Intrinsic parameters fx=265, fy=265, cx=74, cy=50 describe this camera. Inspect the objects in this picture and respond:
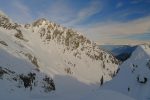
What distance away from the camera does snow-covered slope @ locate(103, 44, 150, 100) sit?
52800mm

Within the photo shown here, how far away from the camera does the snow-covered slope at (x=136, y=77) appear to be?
52800 mm

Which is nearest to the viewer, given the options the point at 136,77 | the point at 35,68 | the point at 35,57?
the point at 136,77

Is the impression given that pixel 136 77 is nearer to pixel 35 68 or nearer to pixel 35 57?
pixel 35 68

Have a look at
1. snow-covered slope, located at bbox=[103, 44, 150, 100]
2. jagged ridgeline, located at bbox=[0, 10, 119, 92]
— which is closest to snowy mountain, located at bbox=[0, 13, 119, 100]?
jagged ridgeline, located at bbox=[0, 10, 119, 92]

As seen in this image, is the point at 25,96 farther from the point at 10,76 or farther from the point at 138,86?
the point at 138,86

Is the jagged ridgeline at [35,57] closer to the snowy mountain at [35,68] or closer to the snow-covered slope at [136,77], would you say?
the snowy mountain at [35,68]

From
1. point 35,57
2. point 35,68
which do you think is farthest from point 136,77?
point 35,57

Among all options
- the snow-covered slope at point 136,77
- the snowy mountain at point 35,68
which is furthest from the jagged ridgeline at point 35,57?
the snow-covered slope at point 136,77

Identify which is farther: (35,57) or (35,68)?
(35,57)

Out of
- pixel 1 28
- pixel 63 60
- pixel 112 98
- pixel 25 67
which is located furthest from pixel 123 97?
pixel 63 60

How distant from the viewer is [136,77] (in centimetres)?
5762

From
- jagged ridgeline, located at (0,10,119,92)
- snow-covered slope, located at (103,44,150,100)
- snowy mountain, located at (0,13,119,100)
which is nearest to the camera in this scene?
snow-covered slope, located at (103,44,150,100)

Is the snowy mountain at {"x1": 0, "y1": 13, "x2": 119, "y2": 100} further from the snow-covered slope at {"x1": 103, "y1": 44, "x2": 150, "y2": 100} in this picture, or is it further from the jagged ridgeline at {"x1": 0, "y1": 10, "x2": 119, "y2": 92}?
the snow-covered slope at {"x1": 103, "y1": 44, "x2": 150, "y2": 100}

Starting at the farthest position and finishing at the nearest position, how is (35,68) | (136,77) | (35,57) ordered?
(35,57) < (35,68) < (136,77)
